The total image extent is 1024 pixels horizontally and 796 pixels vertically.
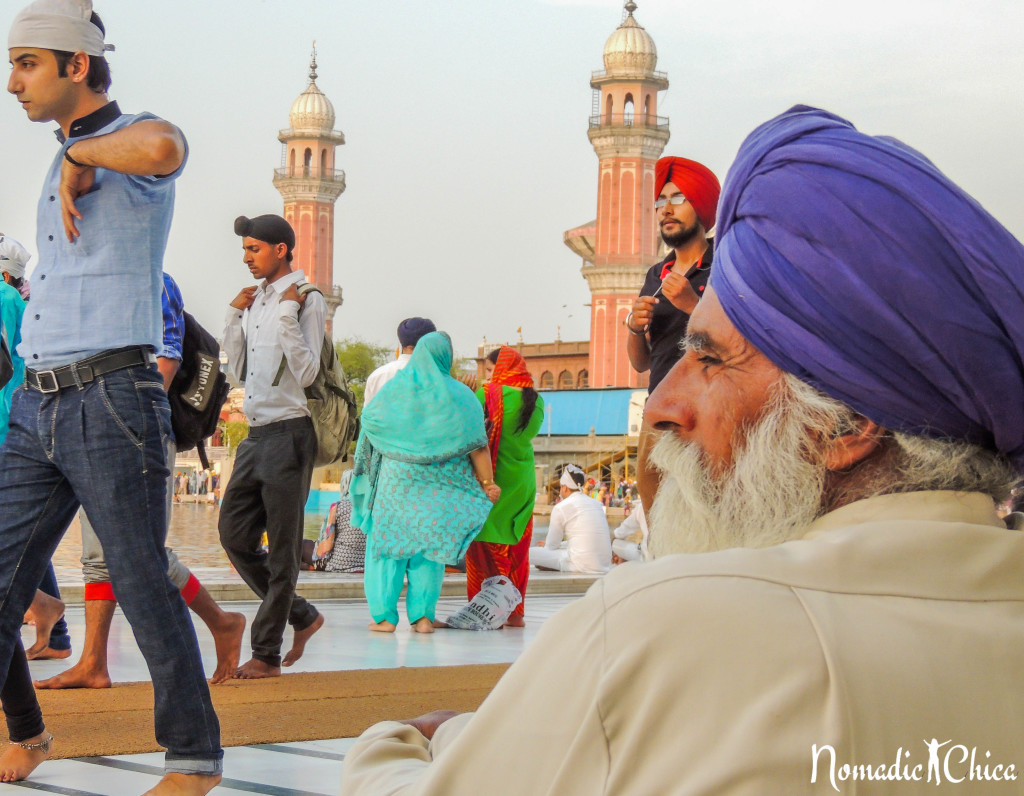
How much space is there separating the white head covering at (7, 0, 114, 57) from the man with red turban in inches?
72.0

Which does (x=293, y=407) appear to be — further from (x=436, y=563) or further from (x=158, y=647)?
(x=158, y=647)

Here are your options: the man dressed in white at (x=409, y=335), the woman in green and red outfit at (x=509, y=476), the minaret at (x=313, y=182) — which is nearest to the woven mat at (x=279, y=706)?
the woman in green and red outfit at (x=509, y=476)

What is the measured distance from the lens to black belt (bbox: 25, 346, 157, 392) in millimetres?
2654

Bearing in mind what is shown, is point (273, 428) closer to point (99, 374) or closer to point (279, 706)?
point (279, 706)

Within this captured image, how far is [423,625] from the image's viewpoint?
6309 millimetres

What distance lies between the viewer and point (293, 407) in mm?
4984

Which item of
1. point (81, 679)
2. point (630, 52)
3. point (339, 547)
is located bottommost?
point (339, 547)

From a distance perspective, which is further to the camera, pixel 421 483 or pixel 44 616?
pixel 421 483

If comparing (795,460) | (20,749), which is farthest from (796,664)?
(20,749)

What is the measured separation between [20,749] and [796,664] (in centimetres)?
252

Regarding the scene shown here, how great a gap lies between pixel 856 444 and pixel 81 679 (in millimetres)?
3588

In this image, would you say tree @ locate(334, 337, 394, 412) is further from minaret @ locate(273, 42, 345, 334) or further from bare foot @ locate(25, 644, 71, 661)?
bare foot @ locate(25, 644, 71, 661)

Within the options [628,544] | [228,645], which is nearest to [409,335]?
[228,645]

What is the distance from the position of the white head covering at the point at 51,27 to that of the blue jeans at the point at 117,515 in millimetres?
686
